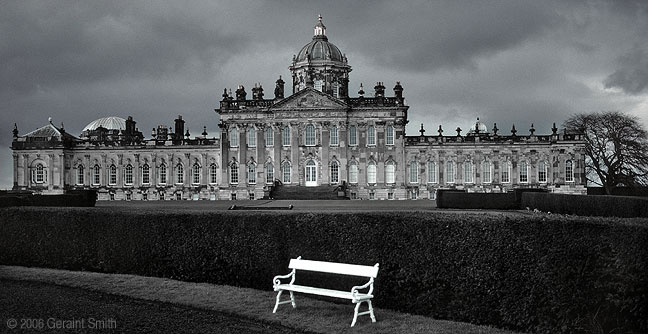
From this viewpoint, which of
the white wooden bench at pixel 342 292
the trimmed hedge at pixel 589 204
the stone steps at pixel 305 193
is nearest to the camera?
the white wooden bench at pixel 342 292

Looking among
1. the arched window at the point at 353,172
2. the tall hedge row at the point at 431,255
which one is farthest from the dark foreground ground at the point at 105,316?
the arched window at the point at 353,172

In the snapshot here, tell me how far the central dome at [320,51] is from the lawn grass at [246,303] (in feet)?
170

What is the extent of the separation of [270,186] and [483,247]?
48.7m

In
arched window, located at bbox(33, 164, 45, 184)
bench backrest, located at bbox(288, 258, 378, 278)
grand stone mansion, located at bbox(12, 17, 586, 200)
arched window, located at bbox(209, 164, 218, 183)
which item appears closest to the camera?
bench backrest, located at bbox(288, 258, 378, 278)

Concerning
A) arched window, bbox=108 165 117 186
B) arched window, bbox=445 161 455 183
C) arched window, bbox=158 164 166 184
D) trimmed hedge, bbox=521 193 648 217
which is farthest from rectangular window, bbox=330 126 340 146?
trimmed hedge, bbox=521 193 648 217

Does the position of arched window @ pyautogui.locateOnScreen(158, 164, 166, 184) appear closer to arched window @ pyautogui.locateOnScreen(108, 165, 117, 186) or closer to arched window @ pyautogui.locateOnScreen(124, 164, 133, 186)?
arched window @ pyautogui.locateOnScreen(124, 164, 133, 186)

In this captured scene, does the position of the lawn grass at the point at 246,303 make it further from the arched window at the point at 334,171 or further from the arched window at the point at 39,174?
the arched window at the point at 39,174

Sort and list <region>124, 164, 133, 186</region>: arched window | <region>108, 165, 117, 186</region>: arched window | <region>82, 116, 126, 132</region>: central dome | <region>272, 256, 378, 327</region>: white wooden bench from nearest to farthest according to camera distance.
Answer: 1. <region>272, 256, 378, 327</region>: white wooden bench
2. <region>124, 164, 133, 186</region>: arched window
3. <region>108, 165, 117, 186</region>: arched window
4. <region>82, 116, 126, 132</region>: central dome

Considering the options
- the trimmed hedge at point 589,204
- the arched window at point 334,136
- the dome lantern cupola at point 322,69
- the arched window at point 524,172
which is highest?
the dome lantern cupola at point 322,69

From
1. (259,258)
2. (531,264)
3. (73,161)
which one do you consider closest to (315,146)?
(73,161)

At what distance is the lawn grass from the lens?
1115 centimetres

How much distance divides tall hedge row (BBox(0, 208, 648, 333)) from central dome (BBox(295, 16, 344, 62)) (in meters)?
51.1

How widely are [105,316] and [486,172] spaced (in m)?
54.3

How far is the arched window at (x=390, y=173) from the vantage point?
61562 mm
